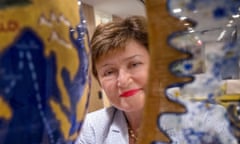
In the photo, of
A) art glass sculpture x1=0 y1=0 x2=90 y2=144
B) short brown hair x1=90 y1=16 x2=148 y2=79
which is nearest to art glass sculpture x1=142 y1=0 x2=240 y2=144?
art glass sculpture x1=0 y1=0 x2=90 y2=144

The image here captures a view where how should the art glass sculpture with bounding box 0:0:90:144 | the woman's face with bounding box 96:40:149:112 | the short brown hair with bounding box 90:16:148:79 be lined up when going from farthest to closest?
1. the short brown hair with bounding box 90:16:148:79
2. the woman's face with bounding box 96:40:149:112
3. the art glass sculpture with bounding box 0:0:90:144

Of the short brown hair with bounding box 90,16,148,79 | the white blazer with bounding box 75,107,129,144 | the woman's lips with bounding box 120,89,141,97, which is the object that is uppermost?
the short brown hair with bounding box 90,16,148,79

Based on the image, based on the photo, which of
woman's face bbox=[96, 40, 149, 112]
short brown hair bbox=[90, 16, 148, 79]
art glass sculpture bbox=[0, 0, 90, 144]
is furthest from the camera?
short brown hair bbox=[90, 16, 148, 79]

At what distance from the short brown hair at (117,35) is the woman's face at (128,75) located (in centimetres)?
3

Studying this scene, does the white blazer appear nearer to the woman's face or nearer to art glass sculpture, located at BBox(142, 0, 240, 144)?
the woman's face

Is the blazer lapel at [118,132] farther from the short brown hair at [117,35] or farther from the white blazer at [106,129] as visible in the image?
the short brown hair at [117,35]

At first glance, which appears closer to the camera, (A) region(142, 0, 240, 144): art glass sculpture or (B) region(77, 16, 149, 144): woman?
(A) region(142, 0, 240, 144): art glass sculpture

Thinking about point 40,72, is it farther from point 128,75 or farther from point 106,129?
point 106,129

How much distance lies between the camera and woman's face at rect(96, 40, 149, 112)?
37 cm

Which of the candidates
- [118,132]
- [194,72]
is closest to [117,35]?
[118,132]

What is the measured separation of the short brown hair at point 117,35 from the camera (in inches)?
19.6

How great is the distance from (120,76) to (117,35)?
0.63 feet

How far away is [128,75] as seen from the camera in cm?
38

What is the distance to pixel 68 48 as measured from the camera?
0.77 feet
